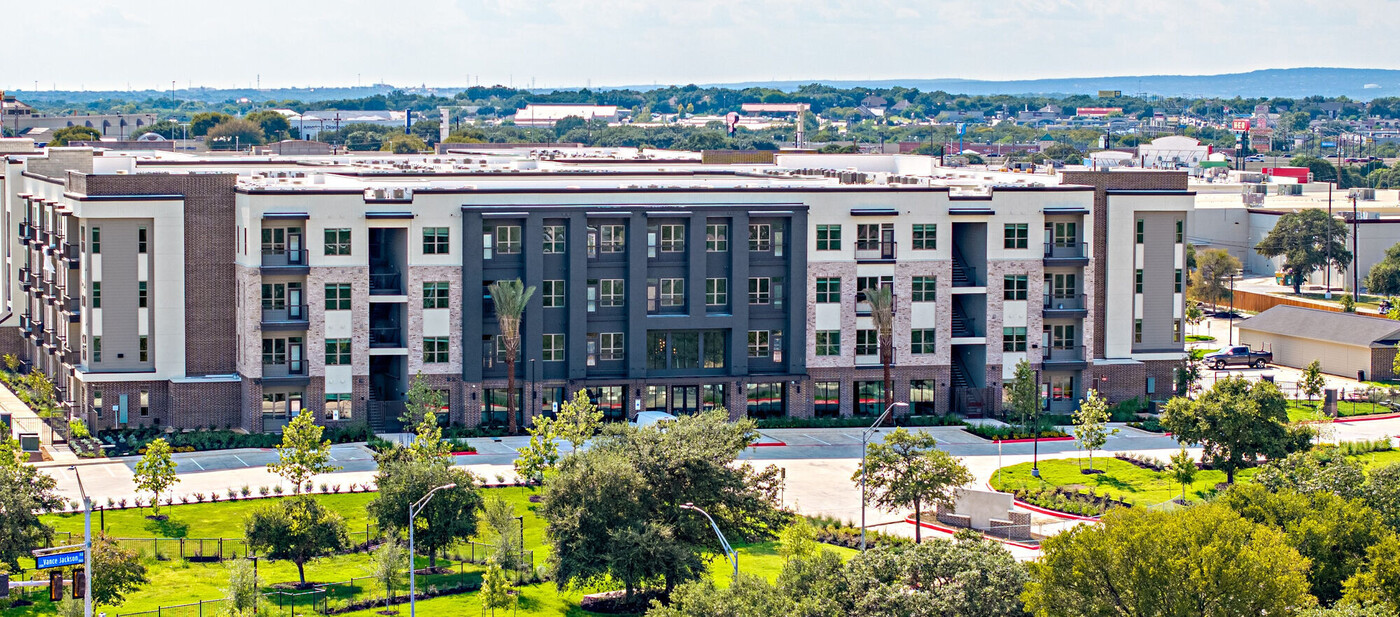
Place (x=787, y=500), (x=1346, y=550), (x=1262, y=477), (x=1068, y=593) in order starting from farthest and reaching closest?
(x=787, y=500)
(x=1262, y=477)
(x=1346, y=550)
(x=1068, y=593)

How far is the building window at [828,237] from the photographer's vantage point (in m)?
95.6

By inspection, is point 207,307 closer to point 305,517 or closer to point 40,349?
point 40,349

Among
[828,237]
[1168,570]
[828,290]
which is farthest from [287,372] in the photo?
[1168,570]

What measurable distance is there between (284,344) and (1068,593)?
159 ft

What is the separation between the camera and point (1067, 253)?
99438 mm

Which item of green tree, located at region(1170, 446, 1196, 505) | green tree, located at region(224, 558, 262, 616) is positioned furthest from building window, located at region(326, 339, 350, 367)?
green tree, located at region(1170, 446, 1196, 505)

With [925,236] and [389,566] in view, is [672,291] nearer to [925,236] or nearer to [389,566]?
[925,236]

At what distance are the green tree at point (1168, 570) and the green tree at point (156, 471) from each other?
35336mm

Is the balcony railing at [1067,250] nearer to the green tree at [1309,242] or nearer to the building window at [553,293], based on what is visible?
the building window at [553,293]

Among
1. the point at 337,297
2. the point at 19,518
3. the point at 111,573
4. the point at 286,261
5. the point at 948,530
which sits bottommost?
the point at 948,530

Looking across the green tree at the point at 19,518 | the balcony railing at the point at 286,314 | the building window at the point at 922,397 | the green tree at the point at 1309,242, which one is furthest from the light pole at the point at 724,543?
the green tree at the point at 1309,242

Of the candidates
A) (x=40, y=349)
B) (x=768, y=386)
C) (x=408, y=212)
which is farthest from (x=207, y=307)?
(x=768, y=386)

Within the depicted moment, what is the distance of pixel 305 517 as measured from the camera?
64.7m

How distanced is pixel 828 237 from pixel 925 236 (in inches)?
197
